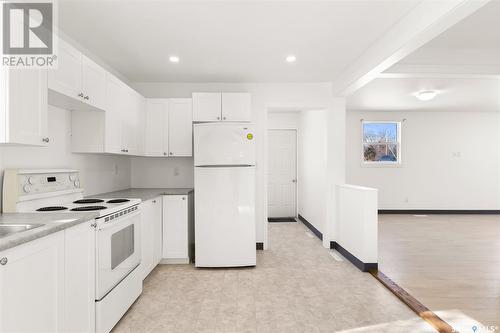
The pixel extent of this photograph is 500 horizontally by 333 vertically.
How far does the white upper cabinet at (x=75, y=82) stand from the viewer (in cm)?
206

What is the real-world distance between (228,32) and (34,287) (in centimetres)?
242

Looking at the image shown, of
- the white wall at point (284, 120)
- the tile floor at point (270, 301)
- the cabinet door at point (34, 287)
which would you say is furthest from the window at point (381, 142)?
the cabinet door at point (34, 287)

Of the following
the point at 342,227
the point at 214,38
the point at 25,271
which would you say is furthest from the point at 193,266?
the point at 214,38

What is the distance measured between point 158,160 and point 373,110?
5.40 metres

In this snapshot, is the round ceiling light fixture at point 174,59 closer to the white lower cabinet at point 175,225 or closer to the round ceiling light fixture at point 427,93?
the white lower cabinet at point 175,225

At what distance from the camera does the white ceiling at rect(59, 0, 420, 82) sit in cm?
228

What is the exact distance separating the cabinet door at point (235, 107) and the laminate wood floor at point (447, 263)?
259 centimetres

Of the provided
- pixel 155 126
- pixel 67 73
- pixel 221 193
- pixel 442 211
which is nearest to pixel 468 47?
pixel 221 193

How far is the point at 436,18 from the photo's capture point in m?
2.02

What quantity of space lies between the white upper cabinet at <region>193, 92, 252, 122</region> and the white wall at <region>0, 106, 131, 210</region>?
1.26 meters

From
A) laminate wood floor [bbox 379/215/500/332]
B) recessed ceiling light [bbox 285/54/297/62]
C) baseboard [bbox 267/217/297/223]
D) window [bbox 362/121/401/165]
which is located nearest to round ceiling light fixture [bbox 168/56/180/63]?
recessed ceiling light [bbox 285/54/297/62]

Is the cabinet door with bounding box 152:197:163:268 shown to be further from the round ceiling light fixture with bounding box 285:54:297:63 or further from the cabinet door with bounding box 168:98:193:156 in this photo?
the round ceiling light fixture with bounding box 285:54:297:63

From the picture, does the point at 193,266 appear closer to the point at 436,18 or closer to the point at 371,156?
the point at 436,18

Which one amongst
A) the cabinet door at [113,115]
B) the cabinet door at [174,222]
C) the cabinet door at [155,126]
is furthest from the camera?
the cabinet door at [155,126]
